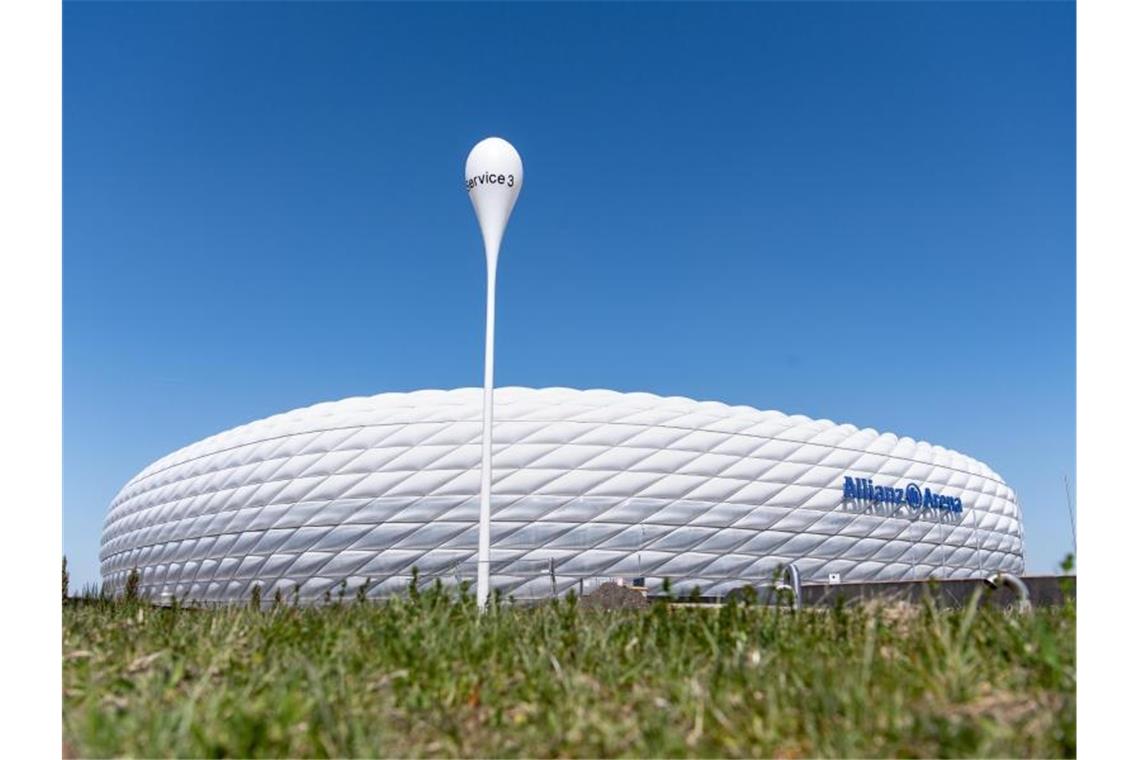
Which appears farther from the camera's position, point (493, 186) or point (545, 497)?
point (545, 497)

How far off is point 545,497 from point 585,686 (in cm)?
2888

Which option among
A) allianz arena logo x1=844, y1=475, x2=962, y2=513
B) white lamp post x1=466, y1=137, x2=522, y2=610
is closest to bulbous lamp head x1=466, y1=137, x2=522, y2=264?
white lamp post x1=466, y1=137, x2=522, y2=610

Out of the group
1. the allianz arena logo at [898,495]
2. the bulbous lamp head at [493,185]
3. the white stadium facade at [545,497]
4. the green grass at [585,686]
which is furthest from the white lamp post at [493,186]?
the allianz arena logo at [898,495]

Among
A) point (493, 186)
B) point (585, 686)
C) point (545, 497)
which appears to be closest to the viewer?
point (585, 686)

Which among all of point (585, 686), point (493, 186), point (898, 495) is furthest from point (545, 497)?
point (585, 686)

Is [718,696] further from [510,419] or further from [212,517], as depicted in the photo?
[212,517]

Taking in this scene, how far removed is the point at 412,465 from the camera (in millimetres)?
33375

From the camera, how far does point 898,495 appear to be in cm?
3838

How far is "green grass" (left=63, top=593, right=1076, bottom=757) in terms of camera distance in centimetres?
385

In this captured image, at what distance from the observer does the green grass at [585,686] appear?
385 centimetres

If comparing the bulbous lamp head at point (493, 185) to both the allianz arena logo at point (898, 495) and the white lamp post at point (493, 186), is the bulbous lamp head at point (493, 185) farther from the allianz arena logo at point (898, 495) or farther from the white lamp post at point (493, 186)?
the allianz arena logo at point (898, 495)

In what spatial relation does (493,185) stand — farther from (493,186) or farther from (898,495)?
(898,495)
